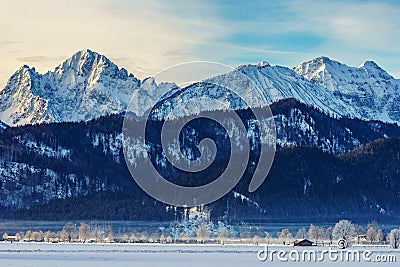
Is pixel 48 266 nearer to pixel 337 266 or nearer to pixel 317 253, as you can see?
pixel 337 266

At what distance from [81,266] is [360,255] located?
53.6 m

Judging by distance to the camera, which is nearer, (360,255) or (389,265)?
(389,265)

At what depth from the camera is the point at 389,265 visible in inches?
5236

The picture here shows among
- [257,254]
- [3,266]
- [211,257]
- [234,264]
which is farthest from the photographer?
[257,254]

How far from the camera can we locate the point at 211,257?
6112 inches

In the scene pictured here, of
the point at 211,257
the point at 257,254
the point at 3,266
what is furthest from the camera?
the point at 257,254

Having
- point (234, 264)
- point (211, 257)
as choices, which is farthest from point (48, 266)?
point (211, 257)

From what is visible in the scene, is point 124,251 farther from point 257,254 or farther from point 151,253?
point 257,254

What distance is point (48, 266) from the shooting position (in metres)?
126

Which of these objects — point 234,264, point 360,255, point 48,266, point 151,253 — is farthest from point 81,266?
point 360,255

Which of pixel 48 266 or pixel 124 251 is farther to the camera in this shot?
pixel 124 251

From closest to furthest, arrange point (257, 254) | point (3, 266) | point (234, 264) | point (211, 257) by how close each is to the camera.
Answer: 1. point (3, 266)
2. point (234, 264)
3. point (211, 257)
4. point (257, 254)

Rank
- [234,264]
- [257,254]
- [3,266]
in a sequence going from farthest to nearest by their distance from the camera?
[257,254] < [234,264] < [3,266]

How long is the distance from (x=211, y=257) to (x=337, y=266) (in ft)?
94.1
